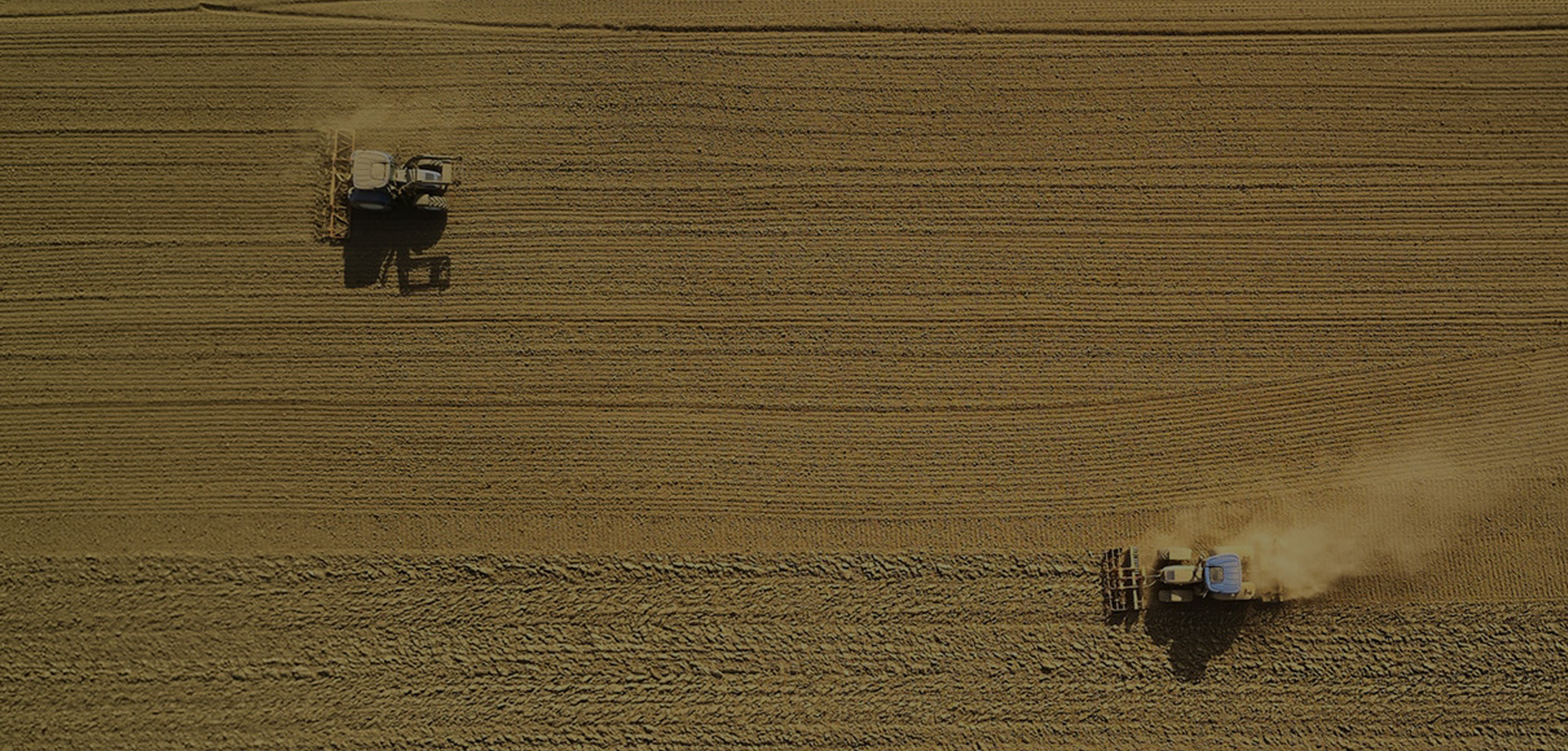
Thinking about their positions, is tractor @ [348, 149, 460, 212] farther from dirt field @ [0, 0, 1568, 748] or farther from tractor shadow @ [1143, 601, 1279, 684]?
tractor shadow @ [1143, 601, 1279, 684]

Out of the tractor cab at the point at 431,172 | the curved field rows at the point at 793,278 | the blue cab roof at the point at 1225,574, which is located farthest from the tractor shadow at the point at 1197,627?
the tractor cab at the point at 431,172

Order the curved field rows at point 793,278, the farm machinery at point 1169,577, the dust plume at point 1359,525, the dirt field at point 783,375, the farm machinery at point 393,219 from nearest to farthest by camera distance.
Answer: the farm machinery at point 1169,577, the dirt field at point 783,375, the dust plume at point 1359,525, the curved field rows at point 793,278, the farm machinery at point 393,219

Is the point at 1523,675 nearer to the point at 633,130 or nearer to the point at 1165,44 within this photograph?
the point at 1165,44

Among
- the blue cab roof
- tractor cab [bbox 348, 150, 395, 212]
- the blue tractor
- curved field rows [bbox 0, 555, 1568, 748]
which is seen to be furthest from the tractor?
the blue cab roof

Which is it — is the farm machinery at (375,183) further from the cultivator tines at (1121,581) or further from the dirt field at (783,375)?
the cultivator tines at (1121,581)

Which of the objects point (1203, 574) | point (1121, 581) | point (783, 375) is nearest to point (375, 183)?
point (783, 375)

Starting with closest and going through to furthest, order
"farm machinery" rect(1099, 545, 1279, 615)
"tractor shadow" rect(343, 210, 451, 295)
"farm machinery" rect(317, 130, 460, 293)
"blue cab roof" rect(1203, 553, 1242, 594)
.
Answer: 1. "blue cab roof" rect(1203, 553, 1242, 594)
2. "farm machinery" rect(1099, 545, 1279, 615)
3. "farm machinery" rect(317, 130, 460, 293)
4. "tractor shadow" rect(343, 210, 451, 295)

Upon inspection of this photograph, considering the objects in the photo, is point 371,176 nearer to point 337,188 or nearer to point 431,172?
point 431,172
